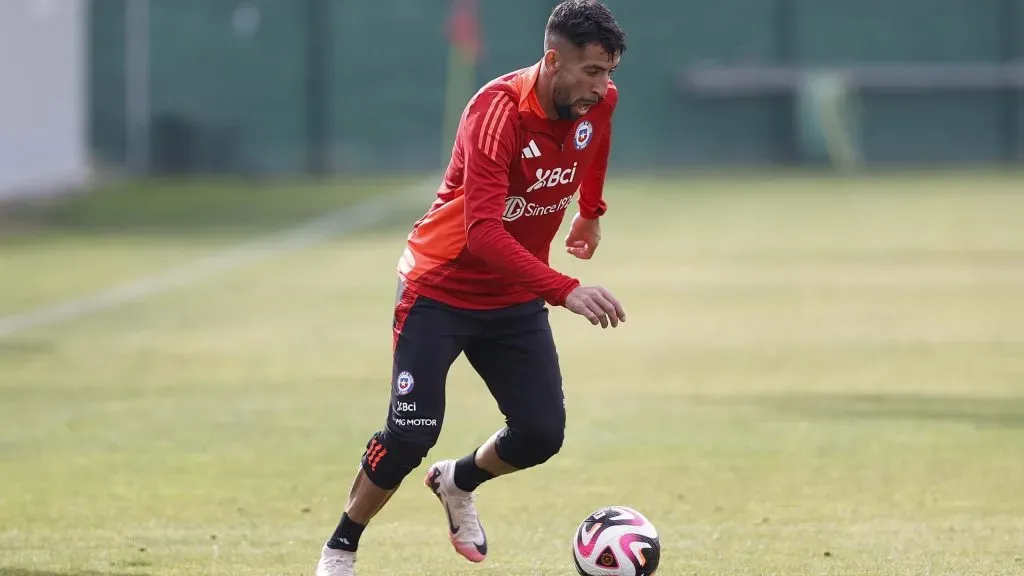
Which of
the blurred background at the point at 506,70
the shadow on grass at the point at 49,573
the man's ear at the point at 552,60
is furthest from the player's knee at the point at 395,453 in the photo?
the blurred background at the point at 506,70

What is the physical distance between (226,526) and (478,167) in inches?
90.5

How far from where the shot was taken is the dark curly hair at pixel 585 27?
608cm

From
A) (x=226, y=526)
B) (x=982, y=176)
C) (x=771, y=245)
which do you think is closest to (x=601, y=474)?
(x=226, y=526)

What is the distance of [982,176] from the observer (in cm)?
3459

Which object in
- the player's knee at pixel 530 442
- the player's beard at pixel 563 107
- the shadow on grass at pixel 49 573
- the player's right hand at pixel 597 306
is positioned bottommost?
the shadow on grass at pixel 49 573

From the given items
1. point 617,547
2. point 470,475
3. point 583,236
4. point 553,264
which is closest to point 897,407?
point 583,236

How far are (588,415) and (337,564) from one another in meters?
4.56

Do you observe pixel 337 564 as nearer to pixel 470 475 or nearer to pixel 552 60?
Result: pixel 470 475

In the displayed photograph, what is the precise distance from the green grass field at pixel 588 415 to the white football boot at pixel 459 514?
0.09 m

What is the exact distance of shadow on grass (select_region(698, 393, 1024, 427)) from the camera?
10414 millimetres

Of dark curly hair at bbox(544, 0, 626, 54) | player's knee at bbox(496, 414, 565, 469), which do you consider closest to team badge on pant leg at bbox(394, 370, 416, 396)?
player's knee at bbox(496, 414, 565, 469)

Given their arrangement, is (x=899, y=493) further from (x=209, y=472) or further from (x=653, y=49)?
(x=653, y=49)

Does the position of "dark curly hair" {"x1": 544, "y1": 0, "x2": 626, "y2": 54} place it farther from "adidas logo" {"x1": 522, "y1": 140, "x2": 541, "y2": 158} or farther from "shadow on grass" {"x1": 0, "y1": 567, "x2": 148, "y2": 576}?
"shadow on grass" {"x1": 0, "y1": 567, "x2": 148, "y2": 576}

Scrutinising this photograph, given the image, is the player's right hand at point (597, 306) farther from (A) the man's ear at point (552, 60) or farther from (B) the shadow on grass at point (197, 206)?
(B) the shadow on grass at point (197, 206)
